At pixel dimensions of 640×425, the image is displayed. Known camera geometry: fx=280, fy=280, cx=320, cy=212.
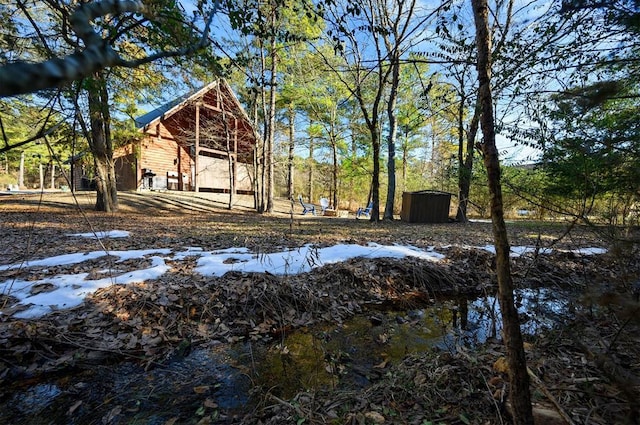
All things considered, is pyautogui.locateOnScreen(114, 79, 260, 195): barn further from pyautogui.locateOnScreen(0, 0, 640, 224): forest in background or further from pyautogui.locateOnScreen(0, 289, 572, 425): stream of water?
pyautogui.locateOnScreen(0, 289, 572, 425): stream of water

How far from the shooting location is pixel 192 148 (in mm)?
18203

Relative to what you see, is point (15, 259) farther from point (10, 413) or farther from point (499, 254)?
point (499, 254)

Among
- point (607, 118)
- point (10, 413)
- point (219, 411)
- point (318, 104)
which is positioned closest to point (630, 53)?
point (607, 118)

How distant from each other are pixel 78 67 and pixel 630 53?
3954 millimetres

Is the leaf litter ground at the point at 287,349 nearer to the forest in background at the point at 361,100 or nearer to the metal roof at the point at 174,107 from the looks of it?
the forest in background at the point at 361,100

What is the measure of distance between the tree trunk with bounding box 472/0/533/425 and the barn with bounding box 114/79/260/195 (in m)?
14.1

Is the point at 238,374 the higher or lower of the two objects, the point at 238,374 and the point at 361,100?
the lower

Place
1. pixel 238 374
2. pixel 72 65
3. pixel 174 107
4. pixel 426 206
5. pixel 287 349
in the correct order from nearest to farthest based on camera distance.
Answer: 1. pixel 72 65
2. pixel 238 374
3. pixel 287 349
4. pixel 426 206
5. pixel 174 107

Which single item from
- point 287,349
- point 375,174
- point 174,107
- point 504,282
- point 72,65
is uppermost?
point 174,107

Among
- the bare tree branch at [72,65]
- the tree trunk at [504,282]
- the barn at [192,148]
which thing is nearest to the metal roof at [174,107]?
the barn at [192,148]

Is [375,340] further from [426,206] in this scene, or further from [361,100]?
[426,206]

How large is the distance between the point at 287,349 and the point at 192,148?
1815cm

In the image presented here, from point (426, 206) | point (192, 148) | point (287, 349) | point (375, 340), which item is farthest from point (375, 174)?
point (192, 148)

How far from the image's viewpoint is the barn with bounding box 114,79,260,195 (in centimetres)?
1498
